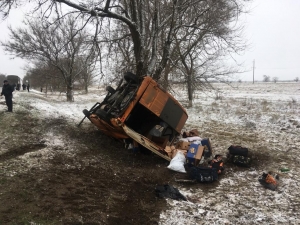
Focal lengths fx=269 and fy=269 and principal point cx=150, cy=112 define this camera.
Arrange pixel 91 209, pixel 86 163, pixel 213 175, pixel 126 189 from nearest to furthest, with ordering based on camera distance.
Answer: pixel 91 209 → pixel 126 189 → pixel 213 175 → pixel 86 163

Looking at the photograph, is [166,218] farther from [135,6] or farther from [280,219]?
[135,6]

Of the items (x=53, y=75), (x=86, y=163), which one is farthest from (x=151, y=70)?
(x=53, y=75)

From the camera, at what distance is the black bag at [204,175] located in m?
6.73

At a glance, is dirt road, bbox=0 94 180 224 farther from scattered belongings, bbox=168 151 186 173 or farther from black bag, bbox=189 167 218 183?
black bag, bbox=189 167 218 183

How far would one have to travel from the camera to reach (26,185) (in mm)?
5480

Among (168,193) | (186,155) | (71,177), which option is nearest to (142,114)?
(186,155)

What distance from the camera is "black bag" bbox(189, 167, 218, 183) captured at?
6734mm

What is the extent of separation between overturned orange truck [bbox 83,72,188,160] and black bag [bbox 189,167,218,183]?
1240 mm

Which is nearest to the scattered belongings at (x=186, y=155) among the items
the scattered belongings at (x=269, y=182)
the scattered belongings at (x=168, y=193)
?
the scattered belongings at (x=168, y=193)

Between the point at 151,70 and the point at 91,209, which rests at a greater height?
the point at 151,70

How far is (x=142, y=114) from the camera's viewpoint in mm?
9453

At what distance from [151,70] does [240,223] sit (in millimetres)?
6573

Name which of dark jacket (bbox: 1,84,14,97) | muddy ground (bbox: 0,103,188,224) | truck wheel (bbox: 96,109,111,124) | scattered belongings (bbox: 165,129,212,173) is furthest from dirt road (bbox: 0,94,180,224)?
truck wheel (bbox: 96,109,111,124)

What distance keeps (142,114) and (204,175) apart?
350cm
